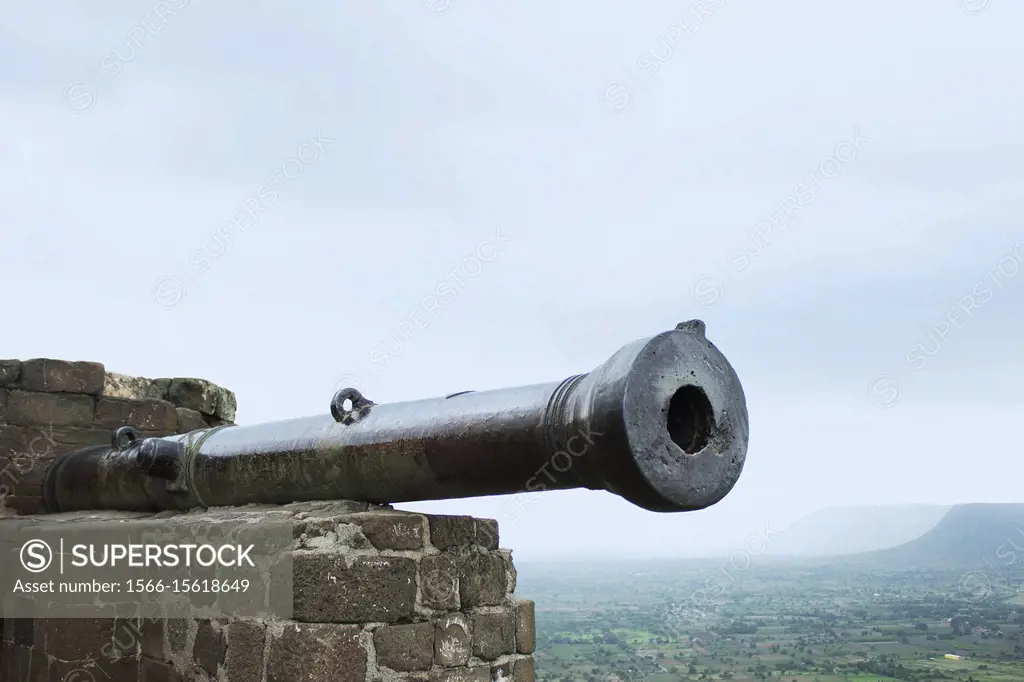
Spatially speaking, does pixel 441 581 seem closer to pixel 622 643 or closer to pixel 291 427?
pixel 291 427

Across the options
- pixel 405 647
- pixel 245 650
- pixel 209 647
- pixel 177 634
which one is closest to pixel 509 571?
pixel 405 647

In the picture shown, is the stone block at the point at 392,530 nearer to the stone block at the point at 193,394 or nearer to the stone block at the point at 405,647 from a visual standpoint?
the stone block at the point at 405,647

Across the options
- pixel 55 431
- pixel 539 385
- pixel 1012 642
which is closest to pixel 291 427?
pixel 539 385

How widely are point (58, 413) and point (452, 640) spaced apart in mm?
3081

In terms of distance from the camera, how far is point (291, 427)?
3246mm

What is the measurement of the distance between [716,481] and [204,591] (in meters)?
1.70

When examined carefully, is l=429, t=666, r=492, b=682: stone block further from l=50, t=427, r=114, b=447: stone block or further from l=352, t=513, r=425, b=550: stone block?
l=50, t=427, r=114, b=447: stone block

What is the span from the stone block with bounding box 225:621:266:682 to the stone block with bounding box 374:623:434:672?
1.23 feet

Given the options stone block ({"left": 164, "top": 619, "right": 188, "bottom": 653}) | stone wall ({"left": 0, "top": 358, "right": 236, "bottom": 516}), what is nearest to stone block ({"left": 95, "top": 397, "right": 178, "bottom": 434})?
stone wall ({"left": 0, "top": 358, "right": 236, "bottom": 516})

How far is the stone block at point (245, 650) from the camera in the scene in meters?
2.86

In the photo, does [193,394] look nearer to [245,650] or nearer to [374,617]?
[245,650]

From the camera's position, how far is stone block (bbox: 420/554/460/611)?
9.42ft

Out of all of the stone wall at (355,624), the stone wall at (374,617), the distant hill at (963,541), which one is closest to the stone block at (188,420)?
the stone wall at (355,624)

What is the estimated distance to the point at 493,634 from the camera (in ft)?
10.1
